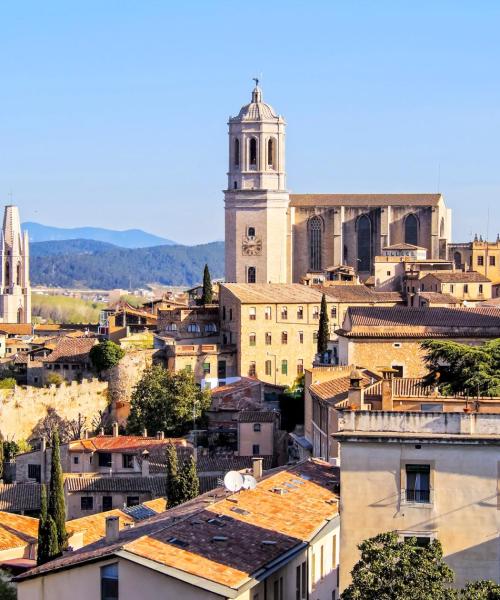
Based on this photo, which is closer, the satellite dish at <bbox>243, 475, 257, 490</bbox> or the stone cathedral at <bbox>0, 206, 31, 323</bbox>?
the satellite dish at <bbox>243, 475, 257, 490</bbox>

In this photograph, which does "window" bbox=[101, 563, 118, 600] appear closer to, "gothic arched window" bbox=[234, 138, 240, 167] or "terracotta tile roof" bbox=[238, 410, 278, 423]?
"terracotta tile roof" bbox=[238, 410, 278, 423]

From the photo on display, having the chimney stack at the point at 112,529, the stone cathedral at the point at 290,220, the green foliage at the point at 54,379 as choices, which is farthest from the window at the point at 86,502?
the stone cathedral at the point at 290,220

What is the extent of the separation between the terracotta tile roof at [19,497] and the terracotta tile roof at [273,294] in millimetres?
19316

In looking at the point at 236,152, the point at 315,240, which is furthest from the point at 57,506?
the point at 315,240

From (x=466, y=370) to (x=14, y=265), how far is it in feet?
475

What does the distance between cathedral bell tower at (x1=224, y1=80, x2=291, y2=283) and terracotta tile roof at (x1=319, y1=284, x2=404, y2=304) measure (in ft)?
61.9

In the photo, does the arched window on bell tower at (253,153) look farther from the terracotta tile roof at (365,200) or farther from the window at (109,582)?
the window at (109,582)

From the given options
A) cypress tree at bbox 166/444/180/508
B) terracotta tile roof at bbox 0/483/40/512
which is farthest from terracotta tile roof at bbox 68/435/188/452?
cypress tree at bbox 166/444/180/508

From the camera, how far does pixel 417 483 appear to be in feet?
67.2

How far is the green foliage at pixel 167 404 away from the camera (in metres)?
58.2

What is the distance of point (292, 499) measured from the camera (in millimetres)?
26359

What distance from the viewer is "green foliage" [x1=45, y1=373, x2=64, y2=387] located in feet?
217

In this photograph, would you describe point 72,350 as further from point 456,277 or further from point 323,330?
point 456,277

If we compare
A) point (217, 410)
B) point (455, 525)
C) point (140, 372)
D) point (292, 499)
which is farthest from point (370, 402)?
point (140, 372)
